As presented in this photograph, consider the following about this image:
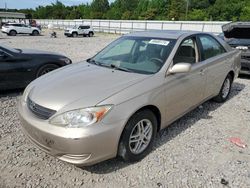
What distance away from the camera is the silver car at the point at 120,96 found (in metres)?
2.66

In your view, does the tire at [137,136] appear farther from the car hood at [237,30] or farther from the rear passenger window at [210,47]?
the car hood at [237,30]

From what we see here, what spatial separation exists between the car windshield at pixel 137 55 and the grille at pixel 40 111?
124 centimetres

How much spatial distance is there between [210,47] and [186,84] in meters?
1.29

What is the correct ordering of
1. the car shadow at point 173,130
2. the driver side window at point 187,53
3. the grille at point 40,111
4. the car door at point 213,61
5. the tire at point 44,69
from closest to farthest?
1. the grille at point 40,111
2. the car shadow at point 173,130
3. the driver side window at point 187,53
4. the car door at point 213,61
5. the tire at point 44,69

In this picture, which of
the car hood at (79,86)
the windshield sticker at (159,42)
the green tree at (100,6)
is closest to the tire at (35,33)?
the car hood at (79,86)

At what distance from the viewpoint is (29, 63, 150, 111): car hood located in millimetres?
2791

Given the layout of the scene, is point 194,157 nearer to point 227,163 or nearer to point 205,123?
point 227,163

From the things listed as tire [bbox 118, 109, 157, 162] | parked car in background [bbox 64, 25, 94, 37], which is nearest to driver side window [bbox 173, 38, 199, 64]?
tire [bbox 118, 109, 157, 162]

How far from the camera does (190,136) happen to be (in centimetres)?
392

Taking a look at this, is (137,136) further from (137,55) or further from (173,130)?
(137,55)

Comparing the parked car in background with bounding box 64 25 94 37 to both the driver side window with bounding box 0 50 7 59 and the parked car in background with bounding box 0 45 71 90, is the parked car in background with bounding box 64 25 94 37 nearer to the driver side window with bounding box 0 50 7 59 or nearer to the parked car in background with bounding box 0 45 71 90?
the parked car in background with bounding box 0 45 71 90

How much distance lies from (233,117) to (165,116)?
1.91m

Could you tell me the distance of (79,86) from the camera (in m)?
3.11

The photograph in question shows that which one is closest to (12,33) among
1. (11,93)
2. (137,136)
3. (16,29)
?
(16,29)
